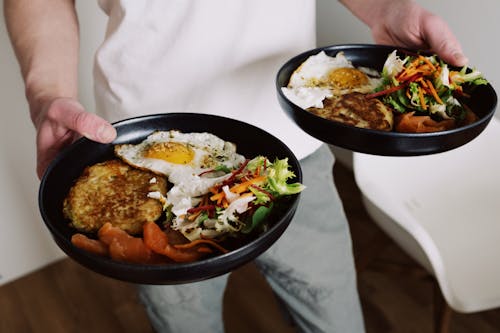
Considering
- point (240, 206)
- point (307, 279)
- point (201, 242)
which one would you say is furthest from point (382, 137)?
point (307, 279)

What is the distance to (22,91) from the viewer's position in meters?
2.41

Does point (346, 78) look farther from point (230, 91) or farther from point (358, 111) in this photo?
point (230, 91)

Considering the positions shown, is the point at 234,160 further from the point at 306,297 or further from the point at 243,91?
the point at 306,297

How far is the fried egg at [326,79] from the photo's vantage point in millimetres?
1396

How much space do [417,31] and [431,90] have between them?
22 centimetres

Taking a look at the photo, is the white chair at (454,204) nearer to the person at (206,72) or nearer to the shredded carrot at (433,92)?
the person at (206,72)

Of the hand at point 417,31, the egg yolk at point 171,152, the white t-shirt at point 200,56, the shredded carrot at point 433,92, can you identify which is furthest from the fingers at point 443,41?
the egg yolk at point 171,152

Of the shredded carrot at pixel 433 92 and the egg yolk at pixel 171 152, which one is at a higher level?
the shredded carrot at pixel 433 92

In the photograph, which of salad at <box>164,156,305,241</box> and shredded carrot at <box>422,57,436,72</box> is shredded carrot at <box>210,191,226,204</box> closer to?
salad at <box>164,156,305,241</box>

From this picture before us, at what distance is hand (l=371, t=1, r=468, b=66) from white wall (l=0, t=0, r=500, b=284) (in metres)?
0.84

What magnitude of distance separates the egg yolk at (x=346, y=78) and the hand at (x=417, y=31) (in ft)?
0.60

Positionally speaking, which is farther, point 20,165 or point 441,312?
point 20,165

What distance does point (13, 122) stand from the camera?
2457 mm

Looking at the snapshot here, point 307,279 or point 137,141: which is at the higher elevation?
point 137,141
